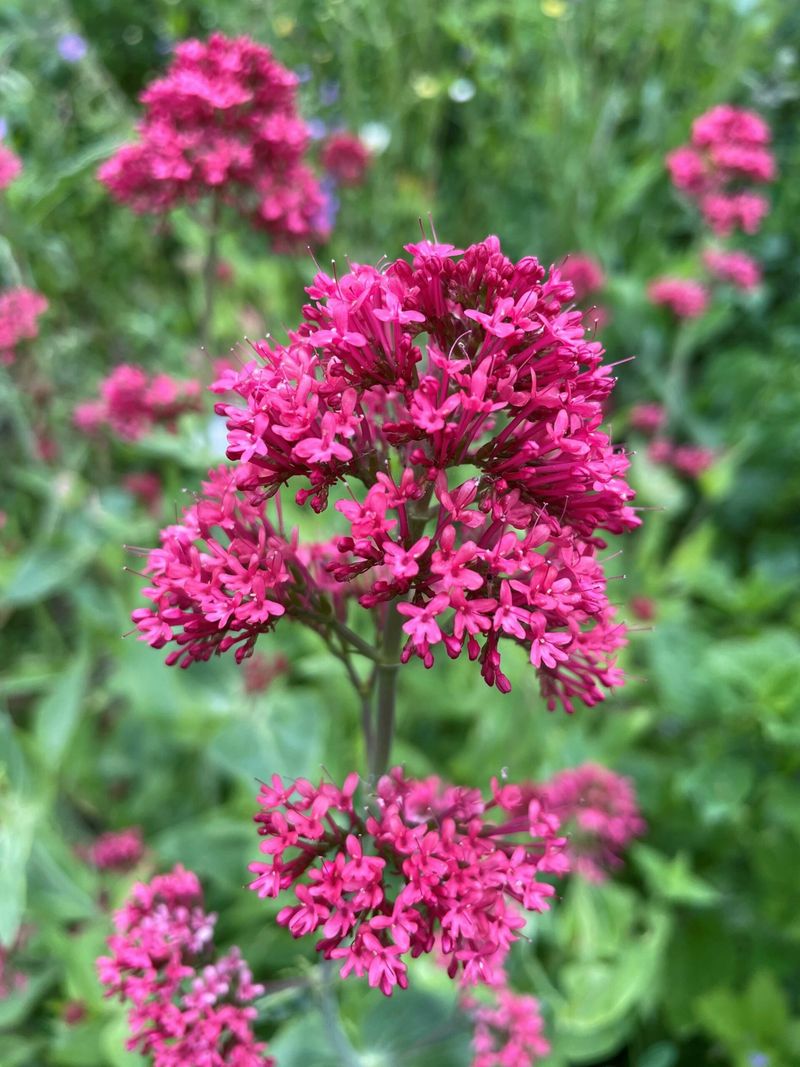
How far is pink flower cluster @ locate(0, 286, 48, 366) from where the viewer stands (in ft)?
7.77

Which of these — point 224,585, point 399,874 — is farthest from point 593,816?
point 224,585

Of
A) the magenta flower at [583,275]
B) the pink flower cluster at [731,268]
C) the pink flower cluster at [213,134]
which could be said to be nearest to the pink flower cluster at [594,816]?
the pink flower cluster at [213,134]

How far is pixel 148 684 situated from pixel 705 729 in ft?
5.03

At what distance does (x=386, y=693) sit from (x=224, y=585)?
11.2 inches

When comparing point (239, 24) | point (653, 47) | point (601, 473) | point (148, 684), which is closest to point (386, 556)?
Result: point (601, 473)

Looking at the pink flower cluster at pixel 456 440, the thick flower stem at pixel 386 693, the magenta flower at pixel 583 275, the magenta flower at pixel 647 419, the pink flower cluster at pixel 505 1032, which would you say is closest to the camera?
A: the pink flower cluster at pixel 456 440

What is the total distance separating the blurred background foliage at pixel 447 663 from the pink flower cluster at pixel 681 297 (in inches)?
3.9

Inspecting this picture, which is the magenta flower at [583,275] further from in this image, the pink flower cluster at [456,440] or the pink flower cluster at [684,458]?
the pink flower cluster at [456,440]

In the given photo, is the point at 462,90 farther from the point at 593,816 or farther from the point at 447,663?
the point at 593,816

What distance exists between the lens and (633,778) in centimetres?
248

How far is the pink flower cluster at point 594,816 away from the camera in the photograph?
2.01m

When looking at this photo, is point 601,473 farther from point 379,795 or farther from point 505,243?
point 505,243

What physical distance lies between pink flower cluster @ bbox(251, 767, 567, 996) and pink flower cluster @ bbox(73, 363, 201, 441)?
4.84ft

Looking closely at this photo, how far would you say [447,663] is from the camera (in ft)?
8.51
